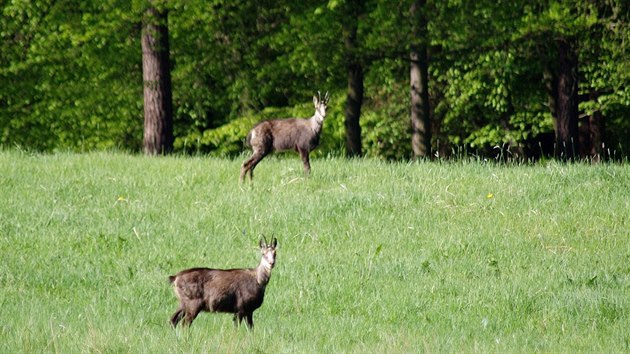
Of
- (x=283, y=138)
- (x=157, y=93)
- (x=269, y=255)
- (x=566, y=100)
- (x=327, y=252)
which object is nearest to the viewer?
(x=269, y=255)

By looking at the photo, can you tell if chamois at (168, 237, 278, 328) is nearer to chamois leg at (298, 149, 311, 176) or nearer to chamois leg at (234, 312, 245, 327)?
chamois leg at (234, 312, 245, 327)

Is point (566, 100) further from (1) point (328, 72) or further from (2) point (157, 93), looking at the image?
(2) point (157, 93)

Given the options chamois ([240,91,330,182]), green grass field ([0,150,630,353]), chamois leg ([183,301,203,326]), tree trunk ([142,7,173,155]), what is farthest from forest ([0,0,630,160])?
chamois leg ([183,301,203,326])

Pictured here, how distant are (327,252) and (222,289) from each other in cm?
396

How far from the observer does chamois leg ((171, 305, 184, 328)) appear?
30.3ft

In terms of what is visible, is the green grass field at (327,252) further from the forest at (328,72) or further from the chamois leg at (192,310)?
the forest at (328,72)

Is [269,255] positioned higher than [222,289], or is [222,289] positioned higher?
[269,255]

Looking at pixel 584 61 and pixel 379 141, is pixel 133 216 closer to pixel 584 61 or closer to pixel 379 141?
pixel 584 61

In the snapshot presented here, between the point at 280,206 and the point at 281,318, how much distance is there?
4595mm

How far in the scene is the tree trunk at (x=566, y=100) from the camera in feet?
87.2

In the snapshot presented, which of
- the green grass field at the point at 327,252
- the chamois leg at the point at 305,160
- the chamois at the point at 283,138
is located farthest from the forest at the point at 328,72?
the chamois leg at the point at 305,160

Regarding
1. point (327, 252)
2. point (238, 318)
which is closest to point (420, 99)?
point (327, 252)

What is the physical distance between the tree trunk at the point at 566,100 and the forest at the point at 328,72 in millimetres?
40

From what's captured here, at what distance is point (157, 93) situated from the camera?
72.5 feet
